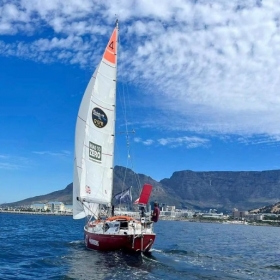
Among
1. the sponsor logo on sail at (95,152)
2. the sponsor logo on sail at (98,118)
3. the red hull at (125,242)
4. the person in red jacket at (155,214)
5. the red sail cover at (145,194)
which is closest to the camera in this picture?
the red hull at (125,242)

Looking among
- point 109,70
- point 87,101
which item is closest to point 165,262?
point 87,101

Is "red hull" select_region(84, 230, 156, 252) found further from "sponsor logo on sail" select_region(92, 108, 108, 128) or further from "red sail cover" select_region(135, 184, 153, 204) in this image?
"sponsor logo on sail" select_region(92, 108, 108, 128)

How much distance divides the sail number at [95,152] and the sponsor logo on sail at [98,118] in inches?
96.4

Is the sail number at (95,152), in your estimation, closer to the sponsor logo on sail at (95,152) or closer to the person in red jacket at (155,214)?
the sponsor logo on sail at (95,152)

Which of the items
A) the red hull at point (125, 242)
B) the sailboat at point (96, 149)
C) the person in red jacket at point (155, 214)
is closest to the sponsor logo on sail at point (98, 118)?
the sailboat at point (96, 149)

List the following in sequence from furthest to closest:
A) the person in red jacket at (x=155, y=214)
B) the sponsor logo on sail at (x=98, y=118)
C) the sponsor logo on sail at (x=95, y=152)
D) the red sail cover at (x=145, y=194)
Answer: the sponsor logo on sail at (x=98, y=118) → the sponsor logo on sail at (x=95, y=152) → the person in red jacket at (x=155, y=214) → the red sail cover at (x=145, y=194)

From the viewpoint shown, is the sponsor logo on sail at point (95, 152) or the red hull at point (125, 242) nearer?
the red hull at point (125, 242)

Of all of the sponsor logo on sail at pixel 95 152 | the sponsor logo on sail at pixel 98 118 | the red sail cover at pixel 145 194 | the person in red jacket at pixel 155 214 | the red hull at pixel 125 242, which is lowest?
the red hull at pixel 125 242

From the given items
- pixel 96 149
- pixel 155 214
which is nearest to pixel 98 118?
pixel 96 149

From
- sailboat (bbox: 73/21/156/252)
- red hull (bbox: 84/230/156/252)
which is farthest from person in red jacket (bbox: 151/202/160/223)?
red hull (bbox: 84/230/156/252)

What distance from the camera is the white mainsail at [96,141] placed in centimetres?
4588

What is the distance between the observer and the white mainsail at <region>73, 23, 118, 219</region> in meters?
45.9

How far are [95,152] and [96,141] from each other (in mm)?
1298

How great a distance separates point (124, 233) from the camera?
39719 mm
